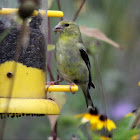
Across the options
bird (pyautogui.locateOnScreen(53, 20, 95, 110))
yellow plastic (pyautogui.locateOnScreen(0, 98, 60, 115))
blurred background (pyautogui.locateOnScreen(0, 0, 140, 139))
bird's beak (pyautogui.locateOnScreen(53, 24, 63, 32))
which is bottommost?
blurred background (pyautogui.locateOnScreen(0, 0, 140, 139))

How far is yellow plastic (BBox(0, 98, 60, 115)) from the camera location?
3798mm

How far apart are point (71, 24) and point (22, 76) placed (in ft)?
3.58

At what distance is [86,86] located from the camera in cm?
525

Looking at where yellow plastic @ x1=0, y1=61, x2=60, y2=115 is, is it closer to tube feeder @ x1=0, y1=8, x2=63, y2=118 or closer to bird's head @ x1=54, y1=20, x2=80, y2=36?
tube feeder @ x1=0, y1=8, x2=63, y2=118

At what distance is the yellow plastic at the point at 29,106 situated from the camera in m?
3.80

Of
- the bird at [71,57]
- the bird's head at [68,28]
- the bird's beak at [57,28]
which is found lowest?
the bird at [71,57]

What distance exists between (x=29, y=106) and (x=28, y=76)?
47 centimetres

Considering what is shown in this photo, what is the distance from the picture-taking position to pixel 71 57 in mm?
4941

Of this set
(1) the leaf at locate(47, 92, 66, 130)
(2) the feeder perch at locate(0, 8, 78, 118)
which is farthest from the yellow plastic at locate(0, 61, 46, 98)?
(1) the leaf at locate(47, 92, 66, 130)

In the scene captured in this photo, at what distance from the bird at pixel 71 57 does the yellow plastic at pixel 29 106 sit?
812mm

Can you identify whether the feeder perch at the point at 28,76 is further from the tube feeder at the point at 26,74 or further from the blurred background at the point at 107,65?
the blurred background at the point at 107,65

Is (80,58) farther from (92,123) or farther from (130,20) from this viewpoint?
(130,20)

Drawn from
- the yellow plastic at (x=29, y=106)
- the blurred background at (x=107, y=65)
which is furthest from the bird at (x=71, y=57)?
the blurred background at (x=107, y=65)

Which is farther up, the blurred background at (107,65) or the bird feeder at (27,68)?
the bird feeder at (27,68)
